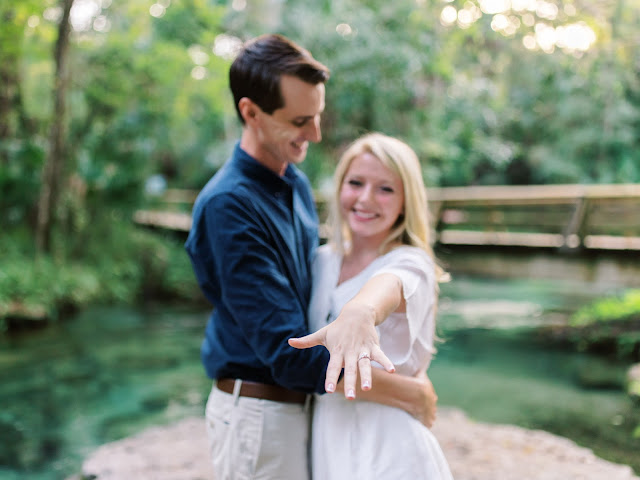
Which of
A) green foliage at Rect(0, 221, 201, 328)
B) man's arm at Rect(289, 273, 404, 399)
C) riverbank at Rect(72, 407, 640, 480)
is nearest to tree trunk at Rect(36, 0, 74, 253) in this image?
green foliage at Rect(0, 221, 201, 328)

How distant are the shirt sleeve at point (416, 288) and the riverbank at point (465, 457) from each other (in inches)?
107

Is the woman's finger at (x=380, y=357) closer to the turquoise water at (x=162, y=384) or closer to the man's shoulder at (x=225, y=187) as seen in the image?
the man's shoulder at (x=225, y=187)

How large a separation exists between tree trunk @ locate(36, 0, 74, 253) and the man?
828 cm

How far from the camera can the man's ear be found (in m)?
1.70

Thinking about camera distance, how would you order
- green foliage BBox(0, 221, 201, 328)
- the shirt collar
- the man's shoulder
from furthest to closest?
1. green foliage BBox(0, 221, 201, 328)
2. the shirt collar
3. the man's shoulder

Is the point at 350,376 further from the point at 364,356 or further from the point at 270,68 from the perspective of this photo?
the point at 270,68

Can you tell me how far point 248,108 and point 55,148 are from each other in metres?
8.67

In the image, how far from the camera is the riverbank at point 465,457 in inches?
159

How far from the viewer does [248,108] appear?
171 centimetres

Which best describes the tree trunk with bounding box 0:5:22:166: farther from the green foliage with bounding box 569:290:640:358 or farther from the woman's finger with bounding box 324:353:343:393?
the woman's finger with bounding box 324:353:343:393

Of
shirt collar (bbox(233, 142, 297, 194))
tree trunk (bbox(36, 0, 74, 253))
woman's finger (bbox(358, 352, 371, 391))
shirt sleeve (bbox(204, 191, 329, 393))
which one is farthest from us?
tree trunk (bbox(36, 0, 74, 253))

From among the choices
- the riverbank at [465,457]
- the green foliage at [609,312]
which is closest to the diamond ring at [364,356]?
the riverbank at [465,457]

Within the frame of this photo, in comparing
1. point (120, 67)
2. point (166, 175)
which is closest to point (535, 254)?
point (120, 67)

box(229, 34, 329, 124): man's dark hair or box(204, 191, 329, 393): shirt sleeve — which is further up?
box(229, 34, 329, 124): man's dark hair
